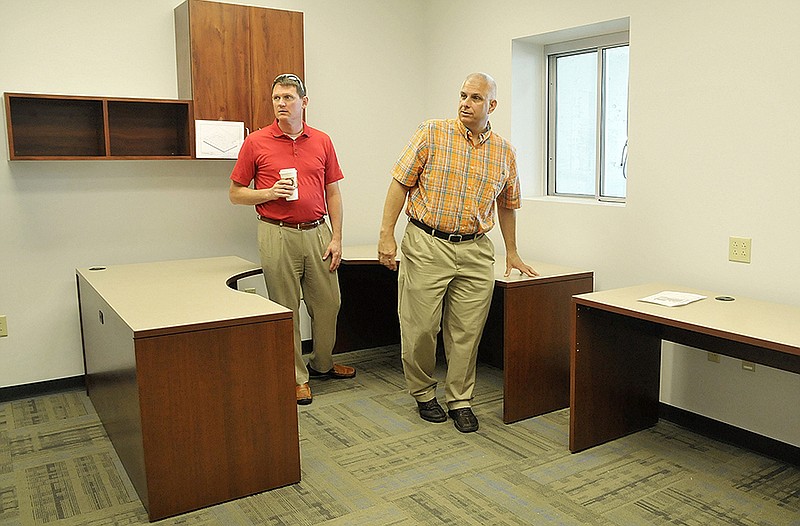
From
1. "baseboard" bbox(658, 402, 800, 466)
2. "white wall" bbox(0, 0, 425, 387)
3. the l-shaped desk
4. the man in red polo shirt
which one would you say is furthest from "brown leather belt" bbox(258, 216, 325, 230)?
"baseboard" bbox(658, 402, 800, 466)

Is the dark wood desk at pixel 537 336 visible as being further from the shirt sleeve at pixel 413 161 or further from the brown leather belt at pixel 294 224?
the brown leather belt at pixel 294 224

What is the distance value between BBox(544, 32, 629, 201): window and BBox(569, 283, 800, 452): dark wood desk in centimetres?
92

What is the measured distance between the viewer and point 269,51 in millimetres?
4078

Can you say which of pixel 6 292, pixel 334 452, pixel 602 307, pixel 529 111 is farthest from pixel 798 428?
pixel 6 292

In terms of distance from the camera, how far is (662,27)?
336 centimetres

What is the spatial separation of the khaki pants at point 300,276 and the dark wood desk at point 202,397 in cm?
76

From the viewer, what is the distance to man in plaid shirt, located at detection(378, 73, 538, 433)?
328cm

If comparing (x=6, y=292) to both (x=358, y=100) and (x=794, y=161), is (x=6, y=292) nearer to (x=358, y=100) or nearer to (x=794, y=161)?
(x=358, y=100)

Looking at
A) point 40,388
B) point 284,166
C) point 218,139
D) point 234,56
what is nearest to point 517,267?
point 284,166

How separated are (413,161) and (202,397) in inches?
53.6

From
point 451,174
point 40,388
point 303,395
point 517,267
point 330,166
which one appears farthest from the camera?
point 40,388

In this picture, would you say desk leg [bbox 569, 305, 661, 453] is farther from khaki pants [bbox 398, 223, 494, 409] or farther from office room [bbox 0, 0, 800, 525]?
khaki pants [bbox 398, 223, 494, 409]

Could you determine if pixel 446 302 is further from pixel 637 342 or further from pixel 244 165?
pixel 244 165

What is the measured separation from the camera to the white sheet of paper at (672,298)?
9.69ft
